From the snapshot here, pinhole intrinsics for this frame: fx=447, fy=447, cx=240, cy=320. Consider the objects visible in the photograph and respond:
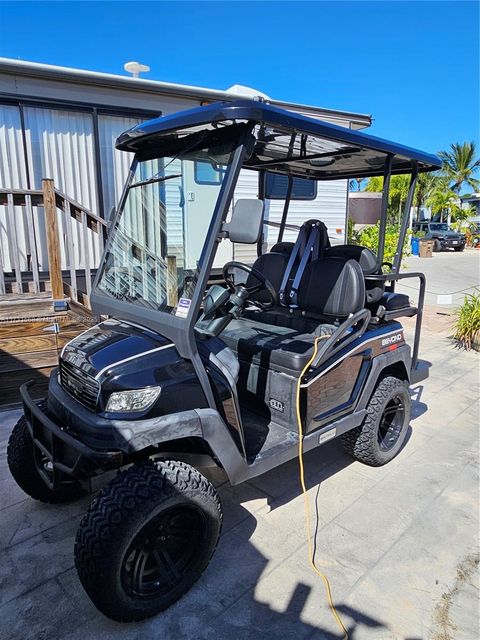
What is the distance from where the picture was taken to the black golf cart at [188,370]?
1.87 metres

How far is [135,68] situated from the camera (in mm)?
5785

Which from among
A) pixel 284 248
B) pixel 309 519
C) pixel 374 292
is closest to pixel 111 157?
pixel 284 248

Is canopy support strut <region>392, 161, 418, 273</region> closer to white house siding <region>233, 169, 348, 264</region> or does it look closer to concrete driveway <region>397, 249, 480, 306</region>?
white house siding <region>233, 169, 348, 264</region>

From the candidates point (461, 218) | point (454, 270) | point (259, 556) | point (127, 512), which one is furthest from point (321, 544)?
point (461, 218)

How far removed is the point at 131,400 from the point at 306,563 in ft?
4.10

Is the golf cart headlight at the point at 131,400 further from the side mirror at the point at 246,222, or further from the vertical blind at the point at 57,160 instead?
the vertical blind at the point at 57,160

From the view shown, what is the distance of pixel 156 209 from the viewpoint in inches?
100

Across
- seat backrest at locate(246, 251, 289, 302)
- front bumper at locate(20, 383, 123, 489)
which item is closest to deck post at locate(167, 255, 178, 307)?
front bumper at locate(20, 383, 123, 489)

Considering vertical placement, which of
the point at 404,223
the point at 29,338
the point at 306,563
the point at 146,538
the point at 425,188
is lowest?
the point at 306,563

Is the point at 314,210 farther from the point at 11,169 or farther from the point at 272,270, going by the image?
the point at 11,169

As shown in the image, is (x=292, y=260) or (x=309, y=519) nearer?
(x=309, y=519)

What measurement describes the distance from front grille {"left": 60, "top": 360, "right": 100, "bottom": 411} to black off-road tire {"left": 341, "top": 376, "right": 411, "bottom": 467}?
187 cm

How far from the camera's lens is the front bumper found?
182 cm

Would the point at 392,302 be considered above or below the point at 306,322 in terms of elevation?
above
